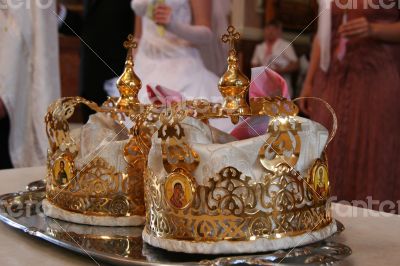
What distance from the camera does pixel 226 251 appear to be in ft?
1.72

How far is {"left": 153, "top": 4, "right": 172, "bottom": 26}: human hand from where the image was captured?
5.83 feet

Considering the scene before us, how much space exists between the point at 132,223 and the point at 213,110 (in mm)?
141

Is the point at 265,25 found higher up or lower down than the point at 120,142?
higher up

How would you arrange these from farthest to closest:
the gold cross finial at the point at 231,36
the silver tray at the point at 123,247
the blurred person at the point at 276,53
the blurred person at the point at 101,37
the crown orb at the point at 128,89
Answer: the blurred person at the point at 276,53
the blurred person at the point at 101,37
the crown orb at the point at 128,89
the gold cross finial at the point at 231,36
the silver tray at the point at 123,247

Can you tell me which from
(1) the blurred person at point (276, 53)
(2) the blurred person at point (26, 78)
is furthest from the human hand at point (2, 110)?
(1) the blurred person at point (276, 53)

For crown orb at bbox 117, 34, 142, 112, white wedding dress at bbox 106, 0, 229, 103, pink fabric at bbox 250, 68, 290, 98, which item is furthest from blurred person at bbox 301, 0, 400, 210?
crown orb at bbox 117, 34, 142, 112

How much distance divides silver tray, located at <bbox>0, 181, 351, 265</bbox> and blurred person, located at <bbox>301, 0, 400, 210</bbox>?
873 mm

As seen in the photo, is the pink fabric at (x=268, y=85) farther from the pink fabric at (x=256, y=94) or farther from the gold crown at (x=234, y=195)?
the gold crown at (x=234, y=195)

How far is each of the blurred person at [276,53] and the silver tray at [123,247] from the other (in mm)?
2285

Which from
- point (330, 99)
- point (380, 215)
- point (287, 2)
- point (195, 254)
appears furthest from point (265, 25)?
point (195, 254)

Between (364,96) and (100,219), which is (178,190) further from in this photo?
(364,96)

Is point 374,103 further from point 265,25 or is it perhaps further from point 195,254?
point 265,25

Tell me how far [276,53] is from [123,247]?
260cm

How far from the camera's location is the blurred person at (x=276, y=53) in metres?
2.97
